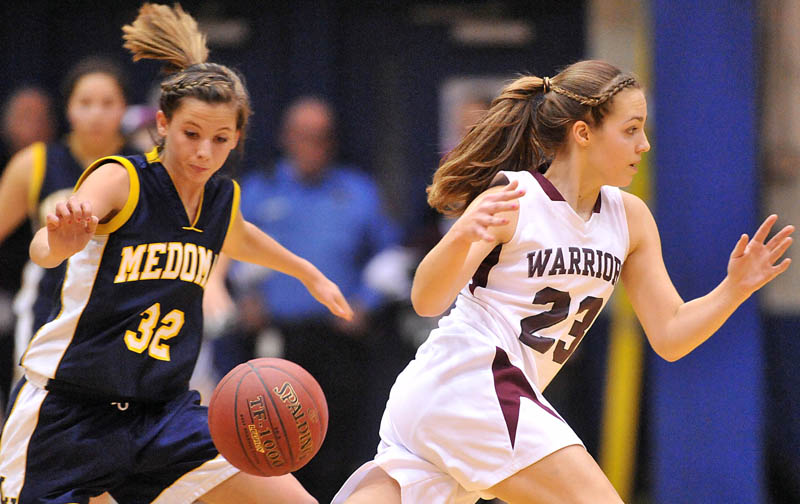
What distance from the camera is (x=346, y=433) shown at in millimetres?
6730

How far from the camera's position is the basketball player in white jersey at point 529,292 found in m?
3.30

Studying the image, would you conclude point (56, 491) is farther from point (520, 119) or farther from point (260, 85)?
point (260, 85)

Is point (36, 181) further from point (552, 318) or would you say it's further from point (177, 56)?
point (552, 318)

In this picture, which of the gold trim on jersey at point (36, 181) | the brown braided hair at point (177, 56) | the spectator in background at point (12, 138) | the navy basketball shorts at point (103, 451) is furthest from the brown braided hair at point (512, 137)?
the spectator in background at point (12, 138)

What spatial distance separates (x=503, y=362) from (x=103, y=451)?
1.26 meters

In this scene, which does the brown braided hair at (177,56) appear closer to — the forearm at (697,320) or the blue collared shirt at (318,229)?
the forearm at (697,320)

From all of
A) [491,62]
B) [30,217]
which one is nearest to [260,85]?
[491,62]

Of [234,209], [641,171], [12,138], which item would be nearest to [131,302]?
[234,209]

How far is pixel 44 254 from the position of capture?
3373 mm

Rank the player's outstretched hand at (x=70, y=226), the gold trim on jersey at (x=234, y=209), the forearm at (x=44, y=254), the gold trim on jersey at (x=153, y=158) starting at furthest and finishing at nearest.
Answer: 1. the gold trim on jersey at (x=234, y=209)
2. the gold trim on jersey at (x=153, y=158)
3. the forearm at (x=44, y=254)
4. the player's outstretched hand at (x=70, y=226)

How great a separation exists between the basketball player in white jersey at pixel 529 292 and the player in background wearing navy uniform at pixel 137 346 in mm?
558

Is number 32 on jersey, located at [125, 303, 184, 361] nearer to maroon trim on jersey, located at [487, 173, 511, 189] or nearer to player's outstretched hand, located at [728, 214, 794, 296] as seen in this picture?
maroon trim on jersey, located at [487, 173, 511, 189]

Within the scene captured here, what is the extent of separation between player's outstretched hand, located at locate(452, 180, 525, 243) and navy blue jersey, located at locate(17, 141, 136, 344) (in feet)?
7.86

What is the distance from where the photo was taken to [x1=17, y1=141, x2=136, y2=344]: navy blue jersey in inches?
193
